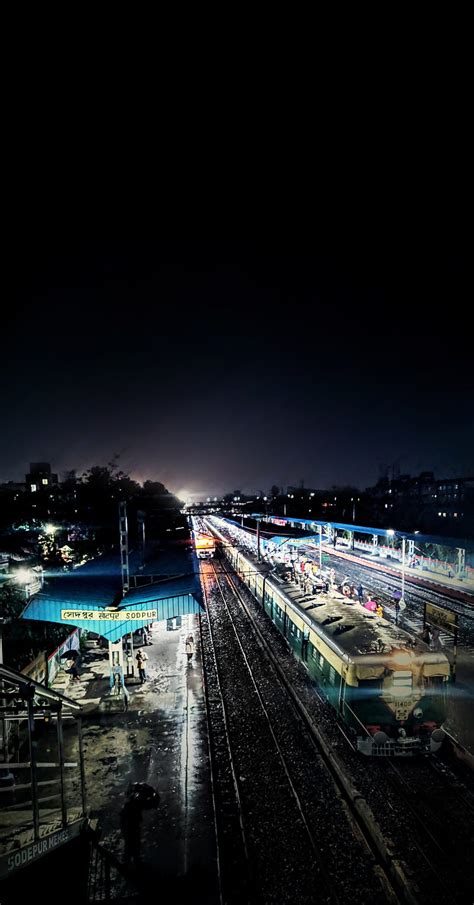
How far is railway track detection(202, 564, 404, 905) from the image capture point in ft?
26.0

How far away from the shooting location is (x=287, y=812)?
9.62 metres

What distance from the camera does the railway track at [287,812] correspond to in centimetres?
791

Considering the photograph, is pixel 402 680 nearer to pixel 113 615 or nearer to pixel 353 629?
pixel 353 629

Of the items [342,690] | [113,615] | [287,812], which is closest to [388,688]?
[342,690]

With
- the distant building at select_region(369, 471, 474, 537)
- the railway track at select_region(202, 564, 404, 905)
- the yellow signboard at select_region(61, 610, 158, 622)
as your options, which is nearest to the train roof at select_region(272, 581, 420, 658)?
the railway track at select_region(202, 564, 404, 905)

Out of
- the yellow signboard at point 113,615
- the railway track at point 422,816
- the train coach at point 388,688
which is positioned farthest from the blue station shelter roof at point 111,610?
the railway track at point 422,816

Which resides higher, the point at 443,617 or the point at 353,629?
the point at 353,629

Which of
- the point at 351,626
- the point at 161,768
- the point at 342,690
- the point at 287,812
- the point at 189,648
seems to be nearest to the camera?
the point at 287,812

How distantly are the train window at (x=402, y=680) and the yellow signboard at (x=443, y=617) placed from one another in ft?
18.6

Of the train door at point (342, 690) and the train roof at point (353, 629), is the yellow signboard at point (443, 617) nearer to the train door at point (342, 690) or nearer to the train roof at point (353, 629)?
the train roof at point (353, 629)

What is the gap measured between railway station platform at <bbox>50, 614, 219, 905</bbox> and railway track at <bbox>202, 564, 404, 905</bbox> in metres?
0.60

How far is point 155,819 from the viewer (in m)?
9.50

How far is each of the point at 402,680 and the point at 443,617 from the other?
701cm

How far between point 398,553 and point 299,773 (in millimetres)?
32081
